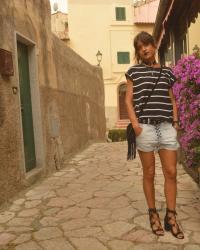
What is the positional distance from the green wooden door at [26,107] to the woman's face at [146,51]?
298cm

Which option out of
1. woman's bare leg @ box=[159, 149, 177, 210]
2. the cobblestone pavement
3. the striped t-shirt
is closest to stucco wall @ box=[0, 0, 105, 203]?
the cobblestone pavement

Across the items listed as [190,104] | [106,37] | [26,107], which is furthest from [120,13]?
[190,104]

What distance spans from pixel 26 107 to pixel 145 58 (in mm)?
3179

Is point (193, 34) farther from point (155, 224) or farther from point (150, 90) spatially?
point (155, 224)

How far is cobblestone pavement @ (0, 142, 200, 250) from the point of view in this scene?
11.0 feet

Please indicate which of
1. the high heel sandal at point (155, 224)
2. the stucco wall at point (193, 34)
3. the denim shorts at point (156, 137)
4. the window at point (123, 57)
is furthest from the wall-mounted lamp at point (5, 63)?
the window at point (123, 57)

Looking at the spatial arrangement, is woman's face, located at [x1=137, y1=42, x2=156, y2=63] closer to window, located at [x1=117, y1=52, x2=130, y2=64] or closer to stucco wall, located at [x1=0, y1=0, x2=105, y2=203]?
stucco wall, located at [x1=0, y1=0, x2=105, y2=203]

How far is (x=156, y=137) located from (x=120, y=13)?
91.3ft

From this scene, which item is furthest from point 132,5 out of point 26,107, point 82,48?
point 26,107

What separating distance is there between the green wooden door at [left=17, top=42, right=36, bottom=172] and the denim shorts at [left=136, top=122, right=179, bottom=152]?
3.05 m

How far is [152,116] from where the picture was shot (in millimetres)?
3354

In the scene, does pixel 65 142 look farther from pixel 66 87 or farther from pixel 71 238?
pixel 71 238

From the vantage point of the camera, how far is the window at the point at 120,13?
1161 inches

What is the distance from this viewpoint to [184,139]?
4.48 m
